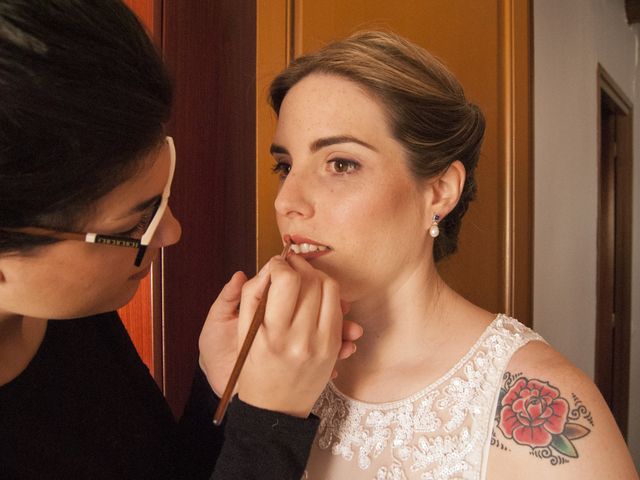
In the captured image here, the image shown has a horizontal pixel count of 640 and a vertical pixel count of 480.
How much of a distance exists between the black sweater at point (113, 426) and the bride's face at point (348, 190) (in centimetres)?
31

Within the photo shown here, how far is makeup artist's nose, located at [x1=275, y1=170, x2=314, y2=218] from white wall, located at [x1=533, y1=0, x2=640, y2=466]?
99 centimetres

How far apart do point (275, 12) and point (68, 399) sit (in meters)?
0.90

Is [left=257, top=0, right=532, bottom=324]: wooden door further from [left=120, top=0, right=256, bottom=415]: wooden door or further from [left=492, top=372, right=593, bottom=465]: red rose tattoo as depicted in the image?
[left=492, top=372, right=593, bottom=465]: red rose tattoo

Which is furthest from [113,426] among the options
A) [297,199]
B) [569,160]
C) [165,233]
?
[569,160]

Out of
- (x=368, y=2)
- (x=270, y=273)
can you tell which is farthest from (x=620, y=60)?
(x=270, y=273)

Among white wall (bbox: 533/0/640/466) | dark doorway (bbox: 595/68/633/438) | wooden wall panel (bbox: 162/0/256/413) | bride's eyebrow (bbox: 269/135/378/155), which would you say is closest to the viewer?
bride's eyebrow (bbox: 269/135/378/155)

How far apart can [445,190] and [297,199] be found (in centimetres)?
29

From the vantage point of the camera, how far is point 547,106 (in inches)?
63.4

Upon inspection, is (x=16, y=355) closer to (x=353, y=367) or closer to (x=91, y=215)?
(x=91, y=215)

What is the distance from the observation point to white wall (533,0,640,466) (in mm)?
1588

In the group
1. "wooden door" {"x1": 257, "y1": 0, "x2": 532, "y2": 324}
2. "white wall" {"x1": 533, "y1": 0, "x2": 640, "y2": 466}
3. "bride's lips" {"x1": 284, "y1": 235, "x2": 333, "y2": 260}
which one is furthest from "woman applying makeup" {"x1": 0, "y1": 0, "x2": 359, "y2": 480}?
"white wall" {"x1": 533, "y1": 0, "x2": 640, "y2": 466}

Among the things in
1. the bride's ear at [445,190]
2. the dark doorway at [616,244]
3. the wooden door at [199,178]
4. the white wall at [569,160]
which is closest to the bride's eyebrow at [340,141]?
the bride's ear at [445,190]

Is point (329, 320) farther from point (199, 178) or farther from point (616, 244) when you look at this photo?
point (616, 244)

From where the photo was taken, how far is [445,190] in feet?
2.98
